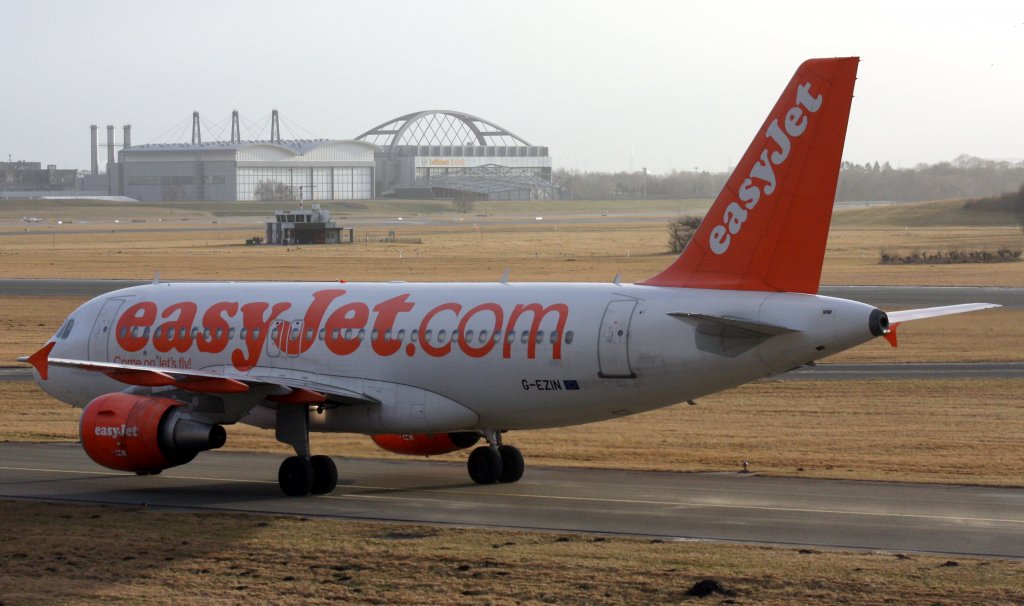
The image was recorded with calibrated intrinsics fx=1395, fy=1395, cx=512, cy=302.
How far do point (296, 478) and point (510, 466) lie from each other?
15.2ft

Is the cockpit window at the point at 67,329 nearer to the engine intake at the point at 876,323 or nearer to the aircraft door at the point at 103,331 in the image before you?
the aircraft door at the point at 103,331

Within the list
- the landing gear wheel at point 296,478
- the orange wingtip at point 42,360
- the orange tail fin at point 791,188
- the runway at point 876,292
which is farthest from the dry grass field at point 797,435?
the runway at point 876,292

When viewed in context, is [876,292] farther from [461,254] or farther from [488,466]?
[488,466]

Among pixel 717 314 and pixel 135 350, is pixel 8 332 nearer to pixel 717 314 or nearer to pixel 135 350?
pixel 135 350

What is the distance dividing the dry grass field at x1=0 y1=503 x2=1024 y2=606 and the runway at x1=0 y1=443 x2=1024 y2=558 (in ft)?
4.98

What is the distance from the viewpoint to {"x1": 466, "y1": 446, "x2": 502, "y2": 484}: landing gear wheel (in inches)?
A: 1169

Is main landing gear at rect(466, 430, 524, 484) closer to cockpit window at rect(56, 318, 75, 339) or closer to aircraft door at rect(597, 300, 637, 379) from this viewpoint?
aircraft door at rect(597, 300, 637, 379)

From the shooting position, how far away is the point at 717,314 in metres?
25.0

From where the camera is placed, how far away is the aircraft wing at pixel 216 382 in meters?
26.4

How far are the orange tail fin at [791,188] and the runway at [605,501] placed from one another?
14.0 feet

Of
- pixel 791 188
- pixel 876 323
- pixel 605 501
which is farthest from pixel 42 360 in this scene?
pixel 876 323

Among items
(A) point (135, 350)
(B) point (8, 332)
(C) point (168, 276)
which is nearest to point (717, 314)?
(A) point (135, 350)

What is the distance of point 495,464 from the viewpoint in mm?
29719

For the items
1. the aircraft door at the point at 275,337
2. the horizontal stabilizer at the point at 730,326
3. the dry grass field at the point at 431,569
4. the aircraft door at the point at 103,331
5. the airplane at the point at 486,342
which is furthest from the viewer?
the aircraft door at the point at 103,331
